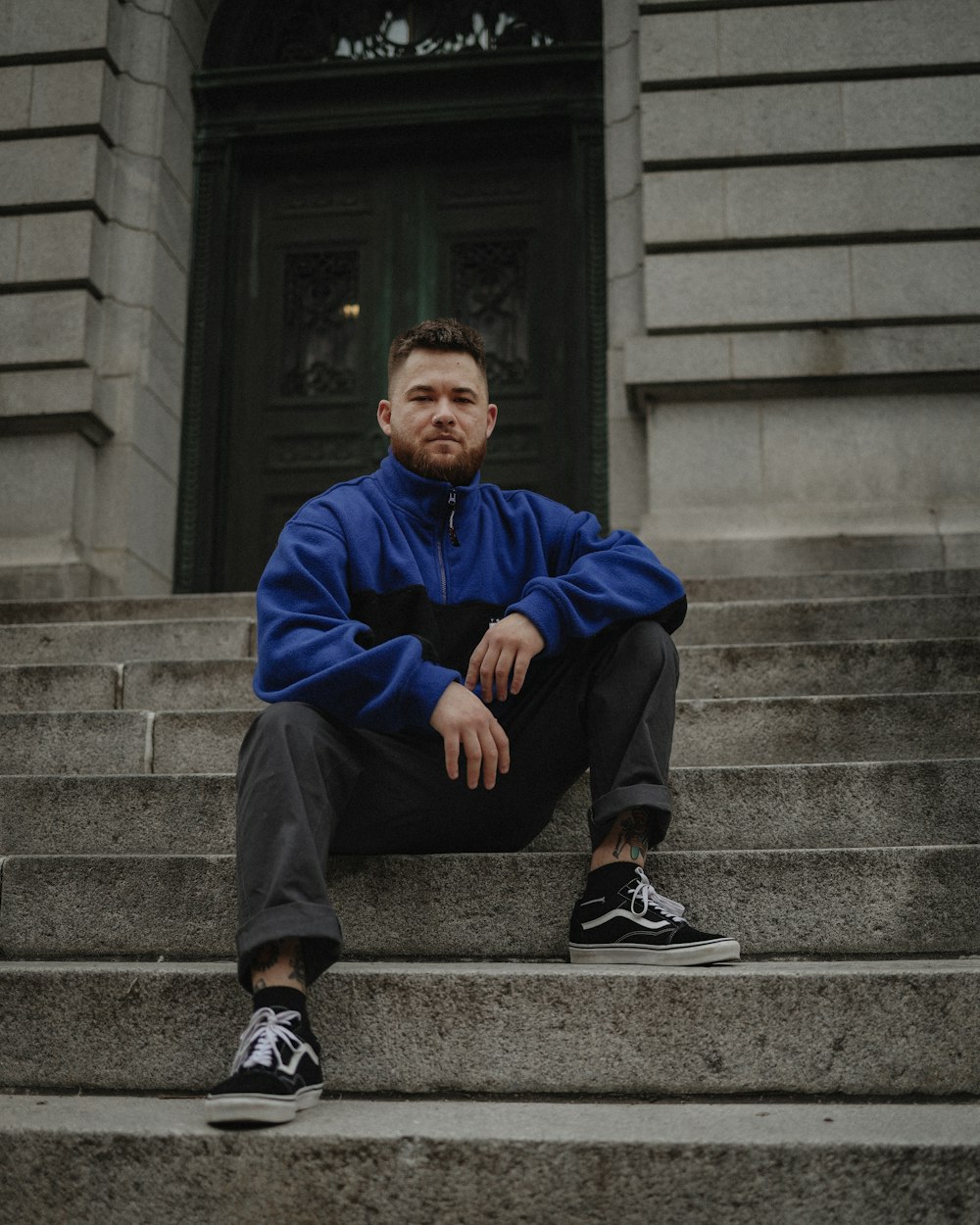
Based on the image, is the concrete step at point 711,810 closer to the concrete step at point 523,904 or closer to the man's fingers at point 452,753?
the concrete step at point 523,904

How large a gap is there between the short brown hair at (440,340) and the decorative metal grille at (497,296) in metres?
4.85

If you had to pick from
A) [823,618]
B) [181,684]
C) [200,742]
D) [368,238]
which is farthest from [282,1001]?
[368,238]

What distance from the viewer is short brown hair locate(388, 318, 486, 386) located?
324 cm

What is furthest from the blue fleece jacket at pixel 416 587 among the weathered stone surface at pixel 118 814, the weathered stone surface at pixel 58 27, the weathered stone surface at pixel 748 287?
the weathered stone surface at pixel 58 27

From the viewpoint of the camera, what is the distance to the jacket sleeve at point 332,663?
2.66 metres

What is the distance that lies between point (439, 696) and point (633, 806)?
49 cm

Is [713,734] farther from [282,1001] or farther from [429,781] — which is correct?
[282,1001]

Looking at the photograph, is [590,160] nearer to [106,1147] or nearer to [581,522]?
[581,522]

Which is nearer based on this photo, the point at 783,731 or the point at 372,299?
the point at 783,731

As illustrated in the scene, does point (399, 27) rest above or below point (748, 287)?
above

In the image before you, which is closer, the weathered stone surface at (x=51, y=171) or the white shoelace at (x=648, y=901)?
the white shoelace at (x=648, y=901)

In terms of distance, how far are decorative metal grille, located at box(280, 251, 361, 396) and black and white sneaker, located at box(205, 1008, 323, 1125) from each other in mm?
6495

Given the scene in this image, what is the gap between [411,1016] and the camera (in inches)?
94.6

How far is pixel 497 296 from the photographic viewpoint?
27.0 feet
